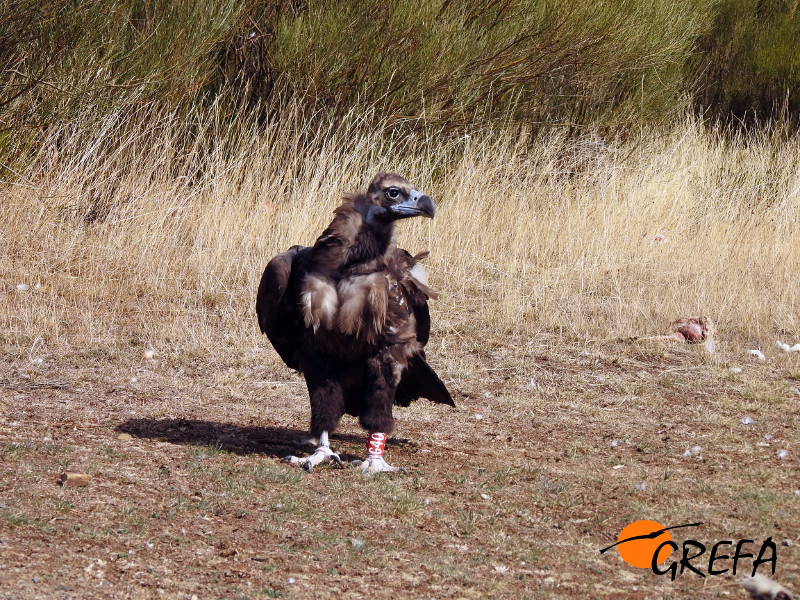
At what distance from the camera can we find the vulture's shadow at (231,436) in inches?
193

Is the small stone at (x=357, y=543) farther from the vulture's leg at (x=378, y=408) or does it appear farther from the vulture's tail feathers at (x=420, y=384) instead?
the vulture's tail feathers at (x=420, y=384)

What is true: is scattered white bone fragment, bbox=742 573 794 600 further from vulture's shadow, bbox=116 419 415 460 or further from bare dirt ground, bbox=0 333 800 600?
vulture's shadow, bbox=116 419 415 460

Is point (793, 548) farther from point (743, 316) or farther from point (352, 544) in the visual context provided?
point (743, 316)

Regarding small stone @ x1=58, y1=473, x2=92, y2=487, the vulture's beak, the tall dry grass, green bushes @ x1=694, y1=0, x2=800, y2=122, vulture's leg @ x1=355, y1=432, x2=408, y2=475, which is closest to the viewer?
small stone @ x1=58, y1=473, x2=92, y2=487

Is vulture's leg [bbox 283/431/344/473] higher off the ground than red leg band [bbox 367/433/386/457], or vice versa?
red leg band [bbox 367/433/386/457]

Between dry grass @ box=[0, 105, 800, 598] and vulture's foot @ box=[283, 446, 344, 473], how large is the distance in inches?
3.5

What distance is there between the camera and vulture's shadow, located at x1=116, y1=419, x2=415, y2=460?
4.90 m

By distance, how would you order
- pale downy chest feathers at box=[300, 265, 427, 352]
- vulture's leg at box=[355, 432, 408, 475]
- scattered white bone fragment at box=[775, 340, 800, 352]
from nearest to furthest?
pale downy chest feathers at box=[300, 265, 427, 352] < vulture's leg at box=[355, 432, 408, 475] < scattered white bone fragment at box=[775, 340, 800, 352]

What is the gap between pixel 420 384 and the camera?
16.0 feet

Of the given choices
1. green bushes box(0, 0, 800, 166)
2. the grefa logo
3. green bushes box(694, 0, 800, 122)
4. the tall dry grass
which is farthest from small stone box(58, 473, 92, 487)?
green bushes box(694, 0, 800, 122)


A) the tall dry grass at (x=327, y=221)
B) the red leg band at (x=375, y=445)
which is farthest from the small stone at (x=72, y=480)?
the tall dry grass at (x=327, y=221)

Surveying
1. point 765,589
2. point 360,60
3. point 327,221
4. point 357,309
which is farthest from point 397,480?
point 360,60

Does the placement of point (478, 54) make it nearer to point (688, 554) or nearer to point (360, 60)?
point (360, 60)

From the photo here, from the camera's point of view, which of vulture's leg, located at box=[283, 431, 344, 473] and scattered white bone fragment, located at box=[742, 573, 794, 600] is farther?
vulture's leg, located at box=[283, 431, 344, 473]
